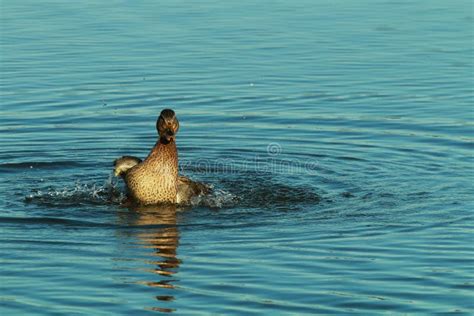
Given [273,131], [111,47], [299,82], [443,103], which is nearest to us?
[273,131]

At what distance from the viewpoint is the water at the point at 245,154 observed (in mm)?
11219

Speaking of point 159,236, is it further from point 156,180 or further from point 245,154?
point 245,154

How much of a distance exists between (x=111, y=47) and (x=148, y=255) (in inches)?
487

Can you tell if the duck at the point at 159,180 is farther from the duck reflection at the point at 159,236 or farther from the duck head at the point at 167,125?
the duck reflection at the point at 159,236

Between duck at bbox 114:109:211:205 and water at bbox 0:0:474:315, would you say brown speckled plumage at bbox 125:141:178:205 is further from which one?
water at bbox 0:0:474:315

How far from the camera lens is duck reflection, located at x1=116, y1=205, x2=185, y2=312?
11.4 meters

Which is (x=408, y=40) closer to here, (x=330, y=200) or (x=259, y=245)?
(x=330, y=200)

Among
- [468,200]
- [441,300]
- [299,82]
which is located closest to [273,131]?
[299,82]

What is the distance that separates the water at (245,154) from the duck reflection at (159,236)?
4 cm

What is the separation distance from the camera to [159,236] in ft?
43.2

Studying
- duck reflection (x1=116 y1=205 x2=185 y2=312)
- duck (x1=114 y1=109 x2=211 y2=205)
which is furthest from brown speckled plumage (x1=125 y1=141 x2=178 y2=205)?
duck reflection (x1=116 y1=205 x2=185 y2=312)

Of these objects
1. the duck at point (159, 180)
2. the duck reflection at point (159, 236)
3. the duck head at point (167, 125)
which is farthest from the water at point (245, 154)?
the duck head at point (167, 125)

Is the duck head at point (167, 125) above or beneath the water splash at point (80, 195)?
above

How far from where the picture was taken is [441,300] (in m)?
10.7
